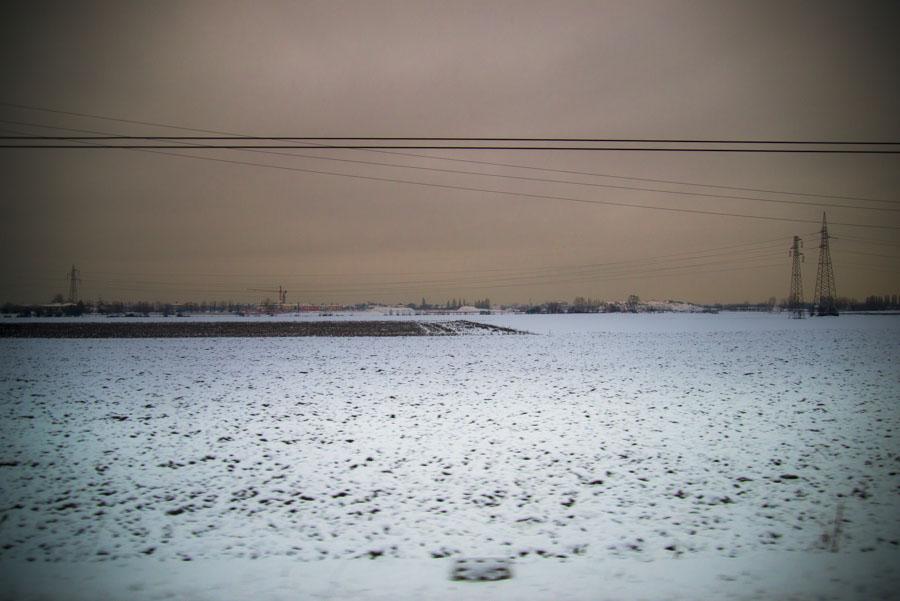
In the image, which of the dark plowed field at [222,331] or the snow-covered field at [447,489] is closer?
the snow-covered field at [447,489]

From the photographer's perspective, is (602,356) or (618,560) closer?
(618,560)

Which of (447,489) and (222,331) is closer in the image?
(447,489)

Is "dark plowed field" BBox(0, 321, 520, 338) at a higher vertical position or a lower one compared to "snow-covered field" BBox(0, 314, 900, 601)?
higher

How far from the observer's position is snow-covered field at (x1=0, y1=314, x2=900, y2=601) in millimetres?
5121

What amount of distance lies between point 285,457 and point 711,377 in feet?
53.7

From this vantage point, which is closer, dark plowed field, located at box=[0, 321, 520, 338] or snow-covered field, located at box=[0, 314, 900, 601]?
snow-covered field, located at box=[0, 314, 900, 601]

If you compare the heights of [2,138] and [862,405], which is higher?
[2,138]

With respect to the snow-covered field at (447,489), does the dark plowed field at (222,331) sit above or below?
above

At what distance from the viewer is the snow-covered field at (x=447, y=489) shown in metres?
5.12

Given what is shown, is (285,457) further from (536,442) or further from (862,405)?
(862,405)

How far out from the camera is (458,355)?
25734 mm

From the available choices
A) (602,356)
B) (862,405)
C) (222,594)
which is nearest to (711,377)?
(862,405)

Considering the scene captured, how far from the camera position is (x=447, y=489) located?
24.6 feet

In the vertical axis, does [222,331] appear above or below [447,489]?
above
